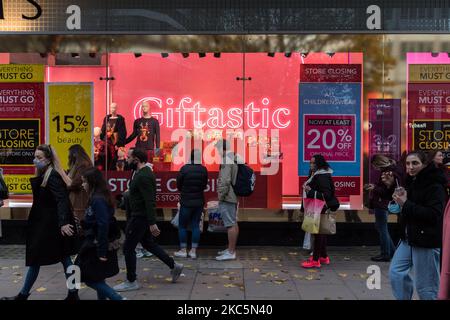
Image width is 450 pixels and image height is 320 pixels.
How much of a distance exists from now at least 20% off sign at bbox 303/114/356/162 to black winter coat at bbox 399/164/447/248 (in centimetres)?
466

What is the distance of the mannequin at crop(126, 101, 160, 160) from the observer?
33.6 ft

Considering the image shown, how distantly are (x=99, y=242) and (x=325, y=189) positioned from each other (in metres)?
3.56

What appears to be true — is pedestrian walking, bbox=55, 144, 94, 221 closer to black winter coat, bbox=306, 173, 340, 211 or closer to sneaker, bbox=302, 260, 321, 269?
black winter coat, bbox=306, 173, 340, 211

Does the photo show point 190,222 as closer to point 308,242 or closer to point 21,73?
point 308,242

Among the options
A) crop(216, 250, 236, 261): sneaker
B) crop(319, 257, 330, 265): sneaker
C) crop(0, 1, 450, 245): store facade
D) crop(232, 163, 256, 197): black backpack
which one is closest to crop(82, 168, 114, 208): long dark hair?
crop(232, 163, 256, 197): black backpack

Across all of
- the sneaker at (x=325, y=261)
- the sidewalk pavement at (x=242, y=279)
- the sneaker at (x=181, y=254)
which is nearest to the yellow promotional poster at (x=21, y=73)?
the sidewalk pavement at (x=242, y=279)

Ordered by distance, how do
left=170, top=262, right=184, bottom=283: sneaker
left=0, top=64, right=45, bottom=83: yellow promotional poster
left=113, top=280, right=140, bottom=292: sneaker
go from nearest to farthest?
left=113, top=280, right=140, bottom=292: sneaker < left=170, top=262, right=184, bottom=283: sneaker < left=0, top=64, right=45, bottom=83: yellow promotional poster

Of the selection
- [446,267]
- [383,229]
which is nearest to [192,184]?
[383,229]

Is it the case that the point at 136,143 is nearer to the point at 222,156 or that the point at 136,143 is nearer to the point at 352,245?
the point at 222,156

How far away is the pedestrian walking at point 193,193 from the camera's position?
27.9 feet

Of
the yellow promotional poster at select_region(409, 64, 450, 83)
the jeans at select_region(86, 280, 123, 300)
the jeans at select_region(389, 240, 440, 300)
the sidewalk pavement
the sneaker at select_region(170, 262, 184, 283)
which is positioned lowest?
the sidewalk pavement

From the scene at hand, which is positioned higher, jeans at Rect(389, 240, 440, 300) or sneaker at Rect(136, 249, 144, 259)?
jeans at Rect(389, 240, 440, 300)

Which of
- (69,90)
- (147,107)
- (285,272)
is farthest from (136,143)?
(285,272)

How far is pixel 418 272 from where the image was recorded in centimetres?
491
